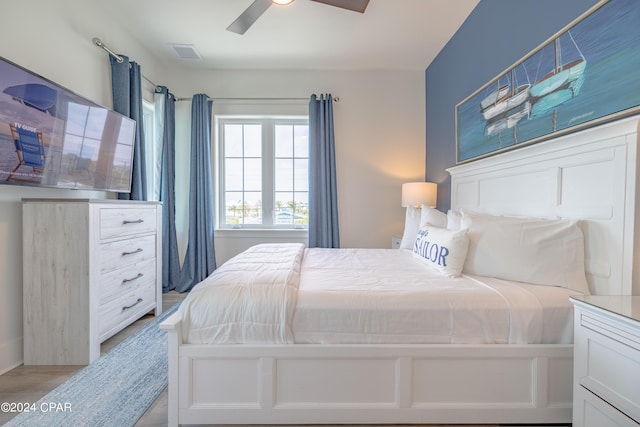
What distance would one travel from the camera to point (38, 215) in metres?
1.76

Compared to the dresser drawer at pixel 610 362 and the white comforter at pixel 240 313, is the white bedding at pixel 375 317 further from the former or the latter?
the dresser drawer at pixel 610 362

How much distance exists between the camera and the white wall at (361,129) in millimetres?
3418

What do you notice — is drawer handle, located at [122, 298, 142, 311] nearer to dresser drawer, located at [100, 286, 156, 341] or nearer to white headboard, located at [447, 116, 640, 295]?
dresser drawer, located at [100, 286, 156, 341]

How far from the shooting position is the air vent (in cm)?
289

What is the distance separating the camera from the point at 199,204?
330cm

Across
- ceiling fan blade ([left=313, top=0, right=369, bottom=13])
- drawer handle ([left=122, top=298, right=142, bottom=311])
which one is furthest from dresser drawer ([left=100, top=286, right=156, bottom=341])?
ceiling fan blade ([left=313, top=0, right=369, bottom=13])

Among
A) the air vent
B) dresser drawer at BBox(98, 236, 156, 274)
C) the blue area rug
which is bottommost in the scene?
the blue area rug

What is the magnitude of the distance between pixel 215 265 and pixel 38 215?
1.79 meters

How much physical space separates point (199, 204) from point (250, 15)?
2.09 metres

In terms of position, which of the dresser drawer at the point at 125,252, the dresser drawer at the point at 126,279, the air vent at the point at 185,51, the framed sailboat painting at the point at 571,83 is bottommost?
the dresser drawer at the point at 126,279

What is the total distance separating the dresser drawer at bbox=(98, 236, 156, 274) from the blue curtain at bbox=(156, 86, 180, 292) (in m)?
0.75

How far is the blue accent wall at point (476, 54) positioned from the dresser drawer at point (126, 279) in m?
2.95

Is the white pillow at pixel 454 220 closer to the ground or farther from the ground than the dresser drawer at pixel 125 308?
farther from the ground

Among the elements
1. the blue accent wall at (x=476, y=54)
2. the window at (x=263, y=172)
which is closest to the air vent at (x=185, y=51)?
the window at (x=263, y=172)
